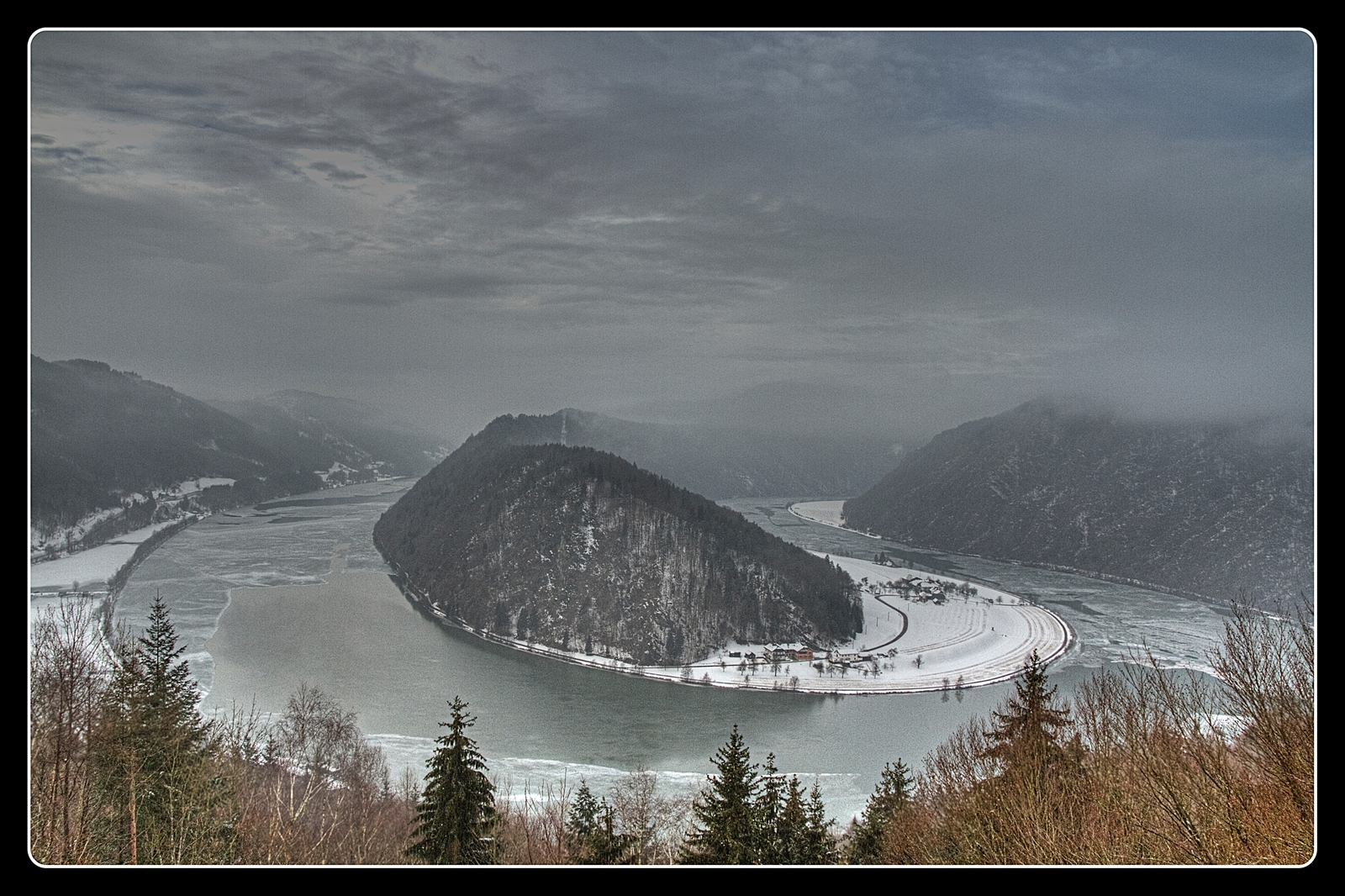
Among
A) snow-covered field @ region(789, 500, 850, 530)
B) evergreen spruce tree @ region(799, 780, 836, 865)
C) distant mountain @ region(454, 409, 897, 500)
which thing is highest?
distant mountain @ region(454, 409, 897, 500)

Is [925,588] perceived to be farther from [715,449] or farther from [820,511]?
[715,449]

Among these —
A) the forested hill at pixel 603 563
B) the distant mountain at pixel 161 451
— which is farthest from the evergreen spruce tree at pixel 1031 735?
the distant mountain at pixel 161 451

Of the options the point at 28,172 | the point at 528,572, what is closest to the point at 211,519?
the point at 528,572

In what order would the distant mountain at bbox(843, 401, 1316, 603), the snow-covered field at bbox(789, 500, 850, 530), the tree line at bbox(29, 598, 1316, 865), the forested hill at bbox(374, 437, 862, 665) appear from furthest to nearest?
1. the snow-covered field at bbox(789, 500, 850, 530)
2. the forested hill at bbox(374, 437, 862, 665)
3. the distant mountain at bbox(843, 401, 1316, 603)
4. the tree line at bbox(29, 598, 1316, 865)

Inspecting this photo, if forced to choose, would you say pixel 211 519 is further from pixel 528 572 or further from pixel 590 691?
pixel 590 691

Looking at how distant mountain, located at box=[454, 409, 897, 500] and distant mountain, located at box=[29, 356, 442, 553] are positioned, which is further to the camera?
distant mountain, located at box=[454, 409, 897, 500]

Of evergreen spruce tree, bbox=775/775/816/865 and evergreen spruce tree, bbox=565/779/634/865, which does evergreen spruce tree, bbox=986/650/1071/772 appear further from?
evergreen spruce tree, bbox=565/779/634/865

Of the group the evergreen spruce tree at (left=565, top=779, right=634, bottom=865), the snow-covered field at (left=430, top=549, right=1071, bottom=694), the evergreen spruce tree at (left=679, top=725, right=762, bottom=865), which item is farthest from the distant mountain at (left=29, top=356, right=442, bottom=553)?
the evergreen spruce tree at (left=679, top=725, right=762, bottom=865)
